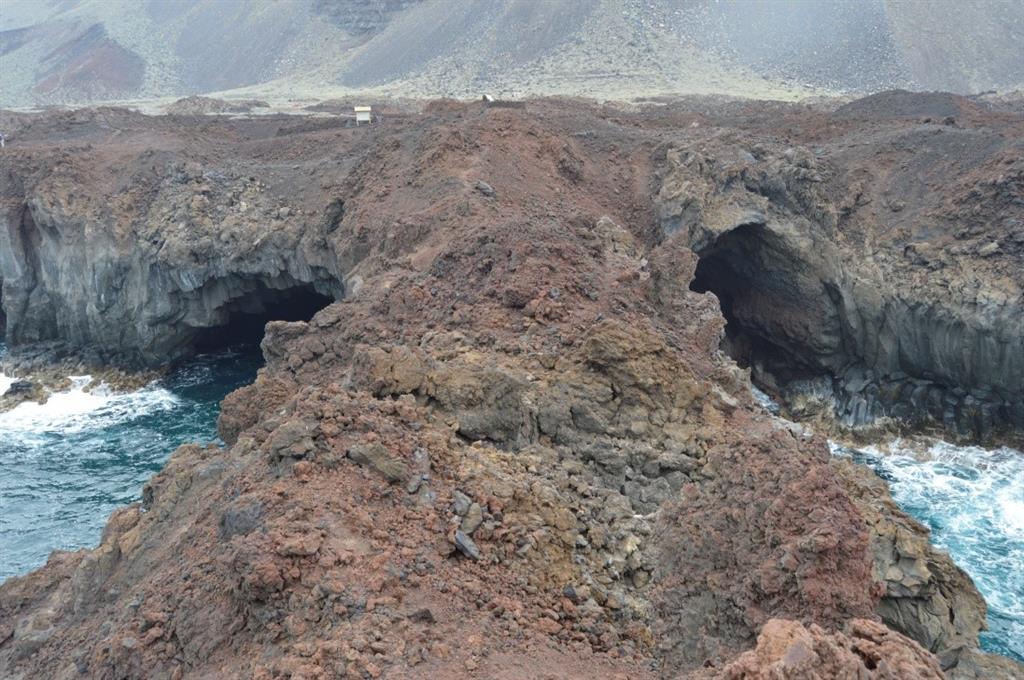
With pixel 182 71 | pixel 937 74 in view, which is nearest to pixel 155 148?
pixel 937 74

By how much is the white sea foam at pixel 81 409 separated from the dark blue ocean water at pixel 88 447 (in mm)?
42

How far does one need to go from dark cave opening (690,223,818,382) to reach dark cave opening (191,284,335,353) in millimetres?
17721

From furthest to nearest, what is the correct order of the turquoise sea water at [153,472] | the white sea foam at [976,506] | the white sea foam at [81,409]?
the white sea foam at [81,409] < the turquoise sea water at [153,472] < the white sea foam at [976,506]

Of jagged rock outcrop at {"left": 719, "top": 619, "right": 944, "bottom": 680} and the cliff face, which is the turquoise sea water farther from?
jagged rock outcrop at {"left": 719, "top": 619, "right": 944, "bottom": 680}

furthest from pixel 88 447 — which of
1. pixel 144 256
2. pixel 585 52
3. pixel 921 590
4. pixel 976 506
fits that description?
pixel 585 52

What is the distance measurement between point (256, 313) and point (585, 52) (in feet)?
191

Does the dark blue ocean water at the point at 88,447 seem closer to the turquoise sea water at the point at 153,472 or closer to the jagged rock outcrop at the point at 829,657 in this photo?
the turquoise sea water at the point at 153,472

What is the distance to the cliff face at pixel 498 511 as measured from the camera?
13305 millimetres

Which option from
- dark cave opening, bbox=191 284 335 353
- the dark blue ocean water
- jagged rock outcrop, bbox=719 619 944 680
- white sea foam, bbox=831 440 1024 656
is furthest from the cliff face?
dark cave opening, bbox=191 284 335 353

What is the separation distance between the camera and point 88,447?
119 feet

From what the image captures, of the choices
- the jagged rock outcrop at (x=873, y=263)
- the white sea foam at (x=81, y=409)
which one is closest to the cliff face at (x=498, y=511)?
the jagged rock outcrop at (x=873, y=263)

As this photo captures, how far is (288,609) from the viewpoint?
43.8 feet

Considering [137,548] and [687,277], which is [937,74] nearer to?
[687,277]

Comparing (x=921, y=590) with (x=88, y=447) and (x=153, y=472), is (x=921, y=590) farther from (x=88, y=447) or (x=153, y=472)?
(x=88, y=447)
